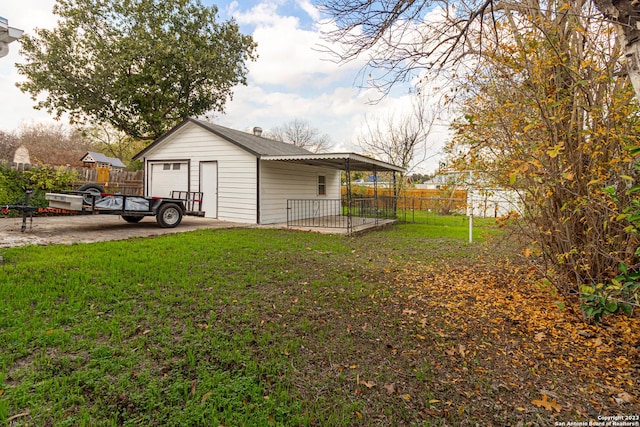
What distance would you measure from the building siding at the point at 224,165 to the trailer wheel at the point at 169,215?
2.17m

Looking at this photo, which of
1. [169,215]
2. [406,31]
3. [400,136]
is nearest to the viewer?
[406,31]

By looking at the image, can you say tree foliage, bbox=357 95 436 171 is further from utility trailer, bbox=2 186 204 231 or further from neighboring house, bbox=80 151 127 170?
neighboring house, bbox=80 151 127 170

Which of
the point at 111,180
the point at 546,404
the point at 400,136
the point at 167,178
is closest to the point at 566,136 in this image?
the point at 546,404

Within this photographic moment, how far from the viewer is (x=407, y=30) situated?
4.17m

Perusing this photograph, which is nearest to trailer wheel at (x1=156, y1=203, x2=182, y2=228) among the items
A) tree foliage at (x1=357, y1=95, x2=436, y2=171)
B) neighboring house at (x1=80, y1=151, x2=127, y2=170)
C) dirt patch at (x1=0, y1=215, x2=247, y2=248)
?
dirt patch at (x1=0, y1=215, x2=247, y2=248)

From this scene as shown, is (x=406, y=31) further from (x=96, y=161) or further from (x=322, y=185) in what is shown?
(x=96, y=161)

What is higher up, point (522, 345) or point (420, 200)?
point (420, 200)

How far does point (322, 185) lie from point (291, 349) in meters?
12.6

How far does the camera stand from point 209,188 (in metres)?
11.6

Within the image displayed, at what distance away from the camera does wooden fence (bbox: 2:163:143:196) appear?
1355 cm

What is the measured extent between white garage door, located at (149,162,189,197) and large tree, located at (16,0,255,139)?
23.4 ft

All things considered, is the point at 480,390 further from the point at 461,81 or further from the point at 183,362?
the point at 461,81

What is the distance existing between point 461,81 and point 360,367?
4.17m

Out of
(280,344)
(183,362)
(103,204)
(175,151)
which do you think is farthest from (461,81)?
(175,151)
